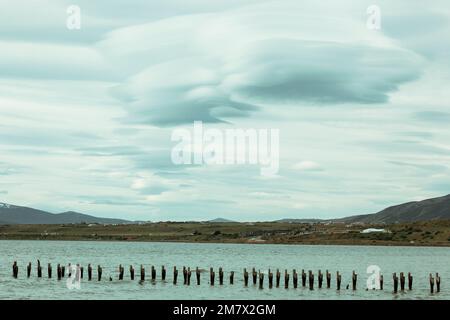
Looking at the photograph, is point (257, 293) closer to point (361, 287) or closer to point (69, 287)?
point (361, 287)

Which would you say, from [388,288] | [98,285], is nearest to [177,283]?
[98,285]

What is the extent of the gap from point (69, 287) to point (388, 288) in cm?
3781
